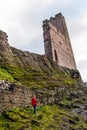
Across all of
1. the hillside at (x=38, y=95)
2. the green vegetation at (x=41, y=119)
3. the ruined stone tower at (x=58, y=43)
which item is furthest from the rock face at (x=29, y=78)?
the ruined stone tower at (x=58, y=43)

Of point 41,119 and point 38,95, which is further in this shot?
point 38,95

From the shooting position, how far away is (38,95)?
101 feet

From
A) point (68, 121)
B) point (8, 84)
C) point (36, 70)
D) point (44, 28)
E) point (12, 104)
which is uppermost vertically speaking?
point (44, 28)

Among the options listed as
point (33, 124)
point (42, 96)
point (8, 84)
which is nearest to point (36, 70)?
point (42, 96)

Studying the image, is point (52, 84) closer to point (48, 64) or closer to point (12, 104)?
point (48, 64)

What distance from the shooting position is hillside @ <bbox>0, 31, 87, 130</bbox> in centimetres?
2392

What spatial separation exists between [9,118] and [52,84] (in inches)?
548

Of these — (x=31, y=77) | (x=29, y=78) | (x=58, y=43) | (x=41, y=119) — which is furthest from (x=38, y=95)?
(x=58, y=43)

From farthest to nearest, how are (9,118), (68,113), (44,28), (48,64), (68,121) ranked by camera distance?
(44,28), (48,64), (68,113), (68,121), (9,118)

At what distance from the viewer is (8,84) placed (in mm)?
26750

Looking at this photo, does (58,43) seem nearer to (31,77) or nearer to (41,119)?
(31,77)

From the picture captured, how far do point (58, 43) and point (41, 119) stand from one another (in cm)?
3563

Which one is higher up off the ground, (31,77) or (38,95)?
(31,77)

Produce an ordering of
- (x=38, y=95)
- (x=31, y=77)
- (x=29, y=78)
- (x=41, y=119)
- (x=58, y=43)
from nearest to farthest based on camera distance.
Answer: (x=41, y=119)
(x=38, y=95)
(x=29, y=78)
(x=31, y=77)
(x=58, y=43)
